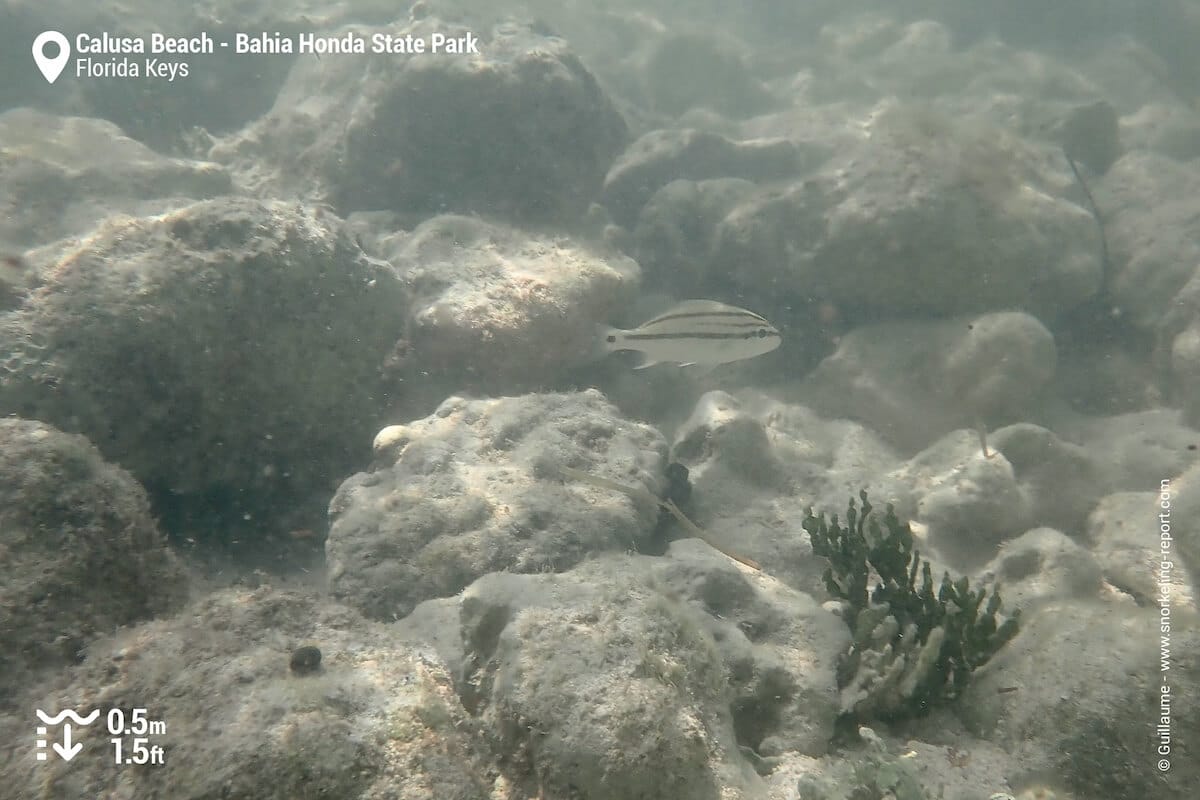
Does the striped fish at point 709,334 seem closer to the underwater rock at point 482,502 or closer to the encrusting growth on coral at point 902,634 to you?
the underwater rock at point 482,502

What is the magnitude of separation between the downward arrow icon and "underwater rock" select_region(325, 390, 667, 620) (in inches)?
61.6

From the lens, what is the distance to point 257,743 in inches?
68.7

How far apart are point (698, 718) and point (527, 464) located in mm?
2337

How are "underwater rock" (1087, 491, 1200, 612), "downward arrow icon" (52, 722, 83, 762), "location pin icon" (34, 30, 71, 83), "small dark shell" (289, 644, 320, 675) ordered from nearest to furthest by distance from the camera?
"downward arrow icon" (52, 722, 83, 762) → "small dark shell" (289, 644, 320, 675) → "underwater rock" (1087, 491, 1200, 612) → "location pin icon" (34, 30, 71, 83)

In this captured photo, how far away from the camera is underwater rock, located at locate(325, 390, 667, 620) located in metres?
3.59

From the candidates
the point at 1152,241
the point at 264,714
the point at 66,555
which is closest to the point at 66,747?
the point at 264,714

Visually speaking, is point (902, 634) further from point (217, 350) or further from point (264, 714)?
point (217, 350)

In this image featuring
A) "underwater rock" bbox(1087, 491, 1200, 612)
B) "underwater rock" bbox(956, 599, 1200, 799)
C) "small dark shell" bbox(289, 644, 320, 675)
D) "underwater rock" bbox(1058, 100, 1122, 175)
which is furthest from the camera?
"underwater rock" bbox(1058, 100, 1122, 175)

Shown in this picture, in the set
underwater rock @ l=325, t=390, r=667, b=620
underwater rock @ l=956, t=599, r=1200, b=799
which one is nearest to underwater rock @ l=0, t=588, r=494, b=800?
underwater rock @ l=325, t=390, r=667, b=620

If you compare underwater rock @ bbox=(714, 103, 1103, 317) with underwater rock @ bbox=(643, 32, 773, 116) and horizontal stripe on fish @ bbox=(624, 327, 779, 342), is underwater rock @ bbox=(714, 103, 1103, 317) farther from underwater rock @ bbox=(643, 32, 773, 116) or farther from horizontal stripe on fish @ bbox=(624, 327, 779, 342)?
underwater rock @ bbox=(643, 32, 773, 116)

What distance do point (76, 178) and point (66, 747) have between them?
8018 mm

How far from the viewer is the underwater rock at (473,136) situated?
7926 mm

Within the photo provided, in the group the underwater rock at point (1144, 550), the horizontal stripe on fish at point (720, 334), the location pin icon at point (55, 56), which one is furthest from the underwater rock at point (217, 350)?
the location pin icon at point (55, 56)

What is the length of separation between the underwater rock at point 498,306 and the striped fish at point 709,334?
144 cm
